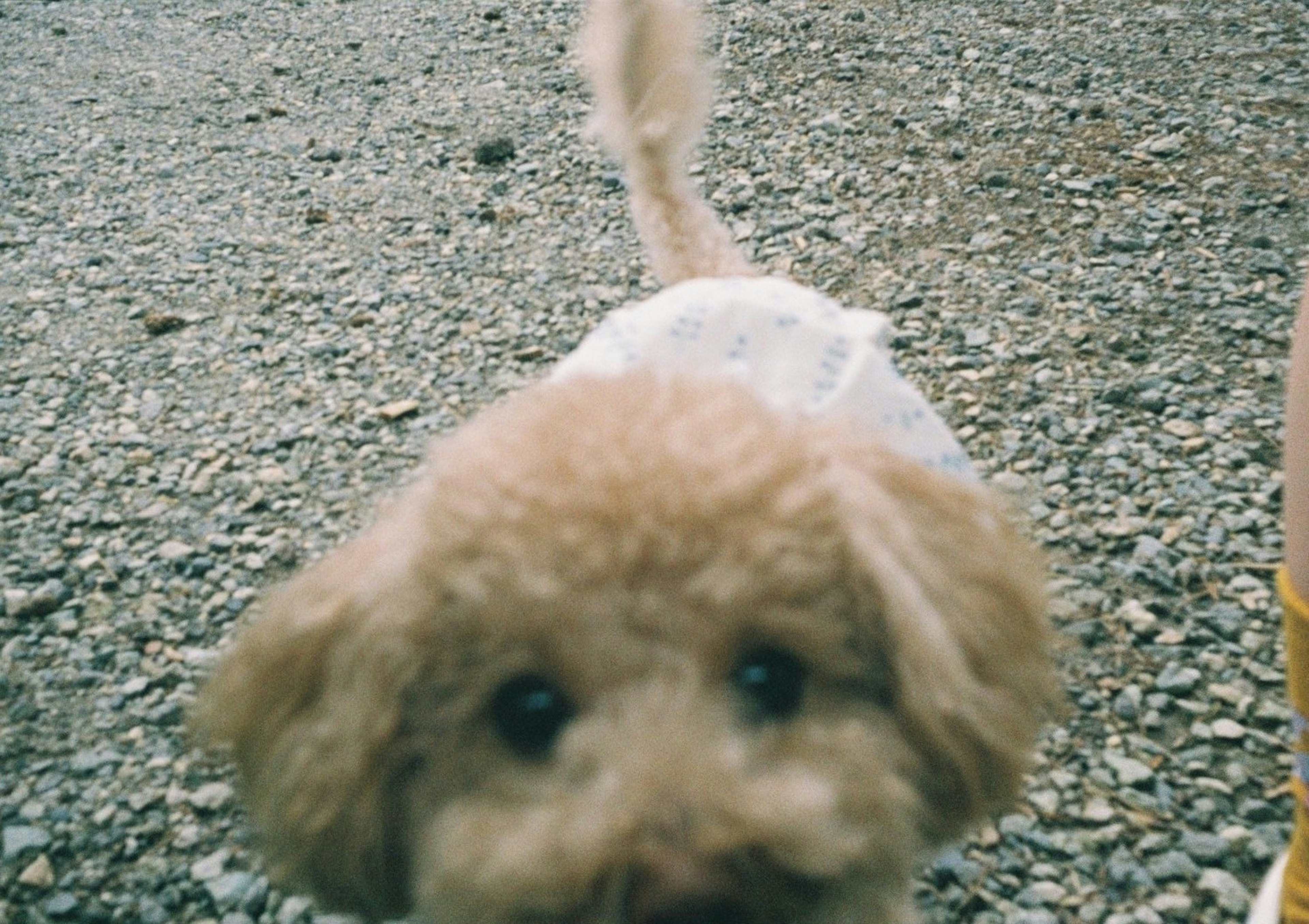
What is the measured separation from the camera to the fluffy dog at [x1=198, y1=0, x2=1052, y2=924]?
3.87 feet

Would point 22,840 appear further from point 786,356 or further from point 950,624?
point 950,624

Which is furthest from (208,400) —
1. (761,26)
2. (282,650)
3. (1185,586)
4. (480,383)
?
(761,26)

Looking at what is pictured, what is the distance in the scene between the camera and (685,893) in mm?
1087

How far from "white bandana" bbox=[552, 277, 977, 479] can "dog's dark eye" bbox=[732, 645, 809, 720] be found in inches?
20.8

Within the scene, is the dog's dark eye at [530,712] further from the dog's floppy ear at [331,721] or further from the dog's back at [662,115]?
the dog's back at [662,115]

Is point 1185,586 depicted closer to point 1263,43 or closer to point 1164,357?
point 1164,357

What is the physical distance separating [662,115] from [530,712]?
1710 mm

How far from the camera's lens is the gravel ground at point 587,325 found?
2.18 m

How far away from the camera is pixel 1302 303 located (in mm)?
1645

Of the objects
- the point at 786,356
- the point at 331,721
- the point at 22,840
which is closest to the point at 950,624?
the point at 786,356

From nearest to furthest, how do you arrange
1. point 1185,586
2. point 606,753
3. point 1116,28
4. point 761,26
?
1. point 606,753
2. point 1185,586
3. point 1116,28
4. point 761,26

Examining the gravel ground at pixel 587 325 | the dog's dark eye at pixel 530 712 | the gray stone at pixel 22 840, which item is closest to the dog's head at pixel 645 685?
the dog's dark eye at pixel 530 712

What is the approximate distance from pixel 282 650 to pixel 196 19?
692cm

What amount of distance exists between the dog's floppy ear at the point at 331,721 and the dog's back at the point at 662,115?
129cm
